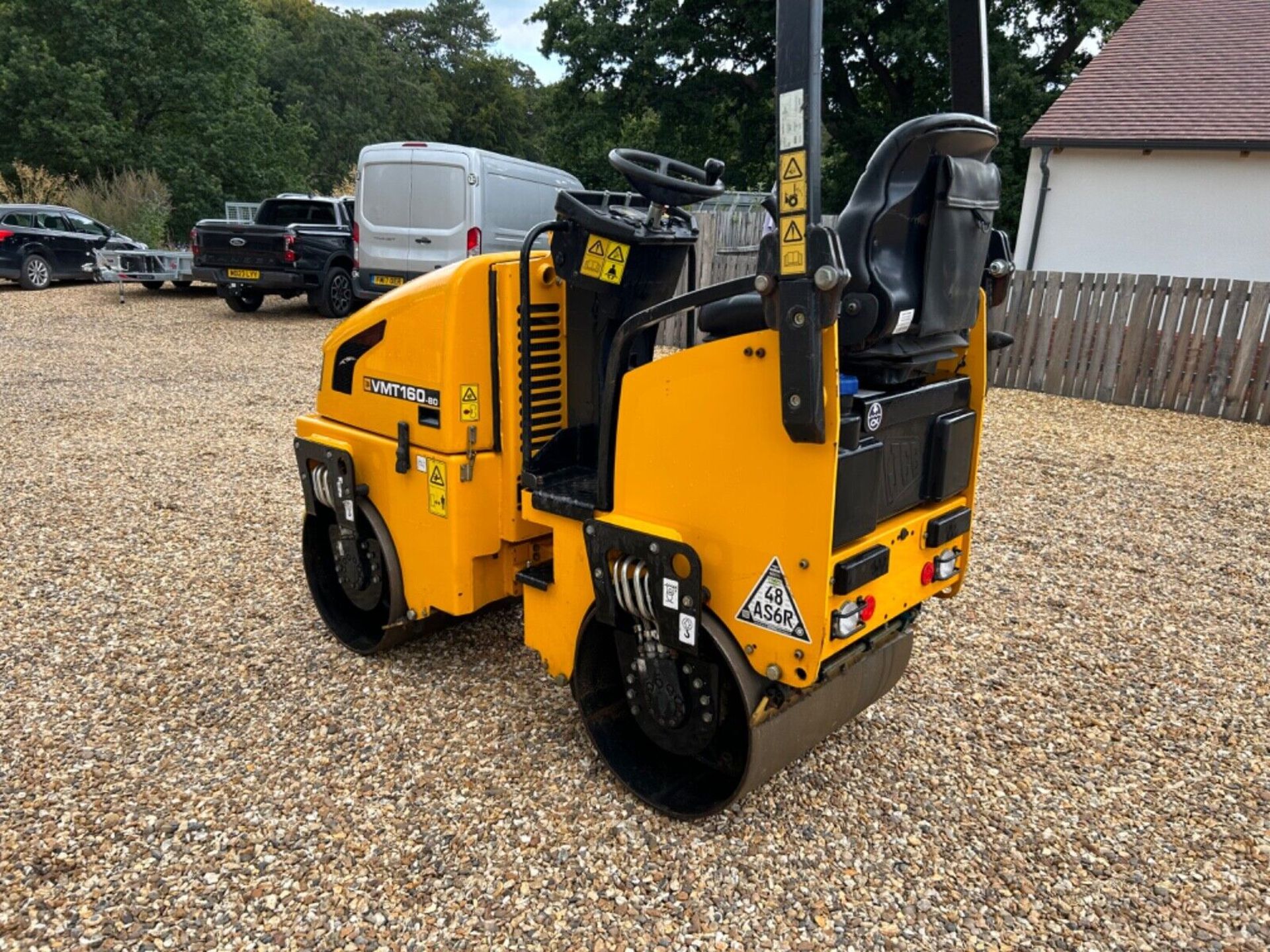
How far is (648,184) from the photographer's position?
2715 mm

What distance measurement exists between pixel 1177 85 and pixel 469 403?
15240mm

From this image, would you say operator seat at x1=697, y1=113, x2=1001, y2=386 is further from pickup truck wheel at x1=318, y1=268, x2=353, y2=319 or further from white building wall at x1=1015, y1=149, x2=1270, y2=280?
white building wall at x1=1015, y1=149, x2=1270, y2=280

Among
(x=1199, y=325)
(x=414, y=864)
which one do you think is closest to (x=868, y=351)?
(x=414, y=864)

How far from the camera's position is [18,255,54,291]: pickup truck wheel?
1571 centimetres

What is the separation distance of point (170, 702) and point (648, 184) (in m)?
2.51

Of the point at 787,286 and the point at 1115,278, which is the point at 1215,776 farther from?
the point at 1115,278

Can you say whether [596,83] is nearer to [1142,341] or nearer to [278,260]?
[278,260]

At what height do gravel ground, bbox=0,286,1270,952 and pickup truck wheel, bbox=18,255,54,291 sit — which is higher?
pickup truck wheel, bbox=18,255,54,291

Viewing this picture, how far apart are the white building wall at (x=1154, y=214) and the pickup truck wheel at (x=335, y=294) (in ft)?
34.6

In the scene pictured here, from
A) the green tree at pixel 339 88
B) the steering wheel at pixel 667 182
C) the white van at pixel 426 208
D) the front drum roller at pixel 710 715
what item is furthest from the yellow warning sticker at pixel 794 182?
the green tree at pixel 339 88

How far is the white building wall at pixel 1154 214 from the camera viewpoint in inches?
496

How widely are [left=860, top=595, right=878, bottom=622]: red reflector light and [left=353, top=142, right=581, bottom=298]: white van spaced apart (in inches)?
376

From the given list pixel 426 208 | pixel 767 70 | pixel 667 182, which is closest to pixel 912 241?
pixel 667 182

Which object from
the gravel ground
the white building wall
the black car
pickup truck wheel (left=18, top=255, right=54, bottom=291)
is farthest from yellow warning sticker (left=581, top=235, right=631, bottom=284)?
pickup truck wheel (left=18, top=255, right=54, bottom=291)
